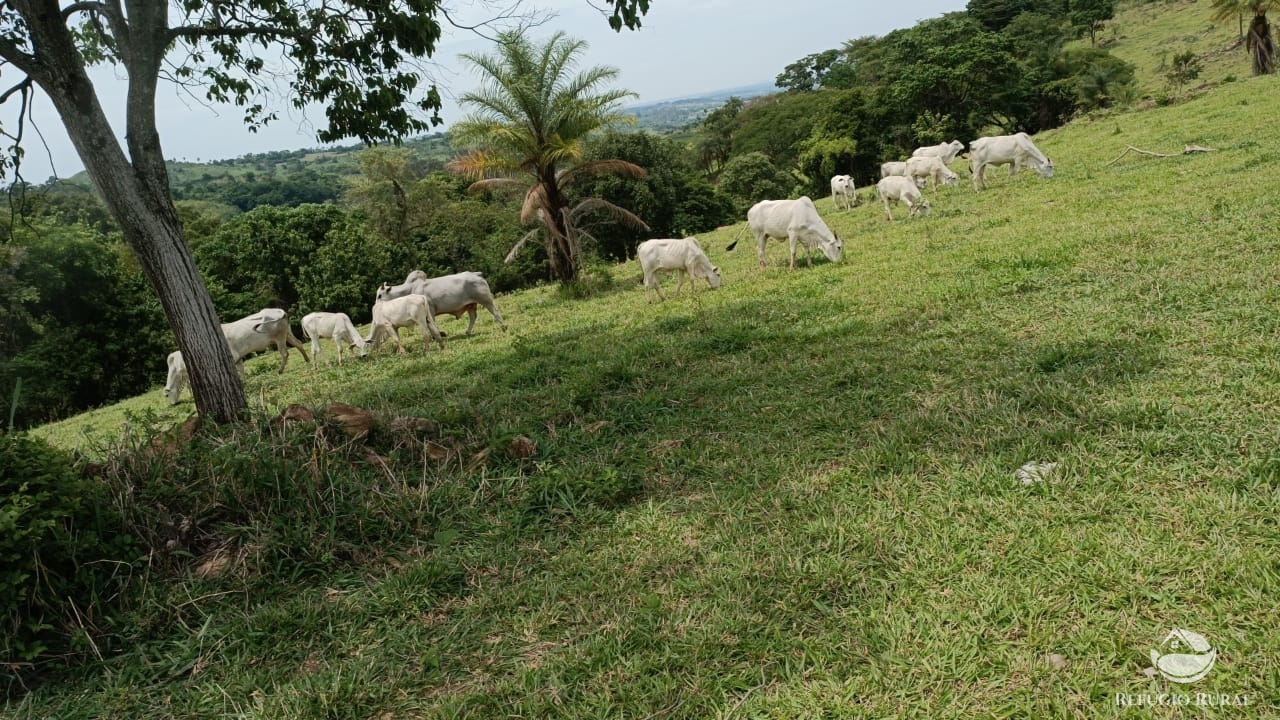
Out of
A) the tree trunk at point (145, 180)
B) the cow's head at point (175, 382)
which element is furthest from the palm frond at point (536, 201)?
the tree trunk at point (145, 180)

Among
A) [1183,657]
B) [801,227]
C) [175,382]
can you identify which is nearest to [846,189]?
[801,227]

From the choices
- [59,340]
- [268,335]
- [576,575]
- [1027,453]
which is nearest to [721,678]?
[576,575]

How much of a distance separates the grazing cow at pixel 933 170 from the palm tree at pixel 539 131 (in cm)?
913

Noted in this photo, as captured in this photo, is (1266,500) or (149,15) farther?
(149,15)

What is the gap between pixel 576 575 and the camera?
Answer: 389 centimetres

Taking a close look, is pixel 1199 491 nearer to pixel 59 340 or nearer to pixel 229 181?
pixel 59 340

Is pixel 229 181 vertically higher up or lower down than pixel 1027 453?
higher up

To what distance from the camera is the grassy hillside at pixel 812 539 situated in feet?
9.45

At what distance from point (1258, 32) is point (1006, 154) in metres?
17.7

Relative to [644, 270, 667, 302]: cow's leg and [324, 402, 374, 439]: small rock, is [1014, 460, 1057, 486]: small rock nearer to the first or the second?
[324, 402, 374, 439]: small rock

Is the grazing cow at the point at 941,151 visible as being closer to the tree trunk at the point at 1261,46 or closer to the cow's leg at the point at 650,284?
the tree trunk at the point at 1261,46

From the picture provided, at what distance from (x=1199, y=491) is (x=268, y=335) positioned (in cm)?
1388

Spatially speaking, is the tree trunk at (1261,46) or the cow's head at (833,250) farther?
the tree trunk at (1261,46)

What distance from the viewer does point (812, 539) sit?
151 inches
